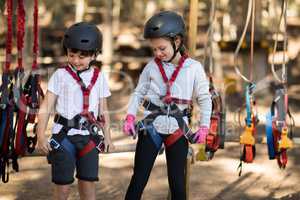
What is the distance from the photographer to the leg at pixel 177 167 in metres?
3.50

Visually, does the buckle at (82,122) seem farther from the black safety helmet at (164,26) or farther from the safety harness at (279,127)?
the safety harness at (279,127)

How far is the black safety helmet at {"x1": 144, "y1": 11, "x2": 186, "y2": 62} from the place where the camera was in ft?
11.2

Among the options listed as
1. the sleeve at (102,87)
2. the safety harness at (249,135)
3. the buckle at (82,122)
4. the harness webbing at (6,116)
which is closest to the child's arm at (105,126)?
the sleeve at (102,87)

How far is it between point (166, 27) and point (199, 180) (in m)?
1.98

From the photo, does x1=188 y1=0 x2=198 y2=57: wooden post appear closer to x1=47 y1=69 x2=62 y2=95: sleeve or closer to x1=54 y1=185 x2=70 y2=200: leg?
x1=47 y1=69 x2=62 y2=95: sleeve

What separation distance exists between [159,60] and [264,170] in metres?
2.35

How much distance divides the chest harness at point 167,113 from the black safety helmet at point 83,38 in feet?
1.29

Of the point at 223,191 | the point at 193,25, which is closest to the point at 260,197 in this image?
the point at 223,191

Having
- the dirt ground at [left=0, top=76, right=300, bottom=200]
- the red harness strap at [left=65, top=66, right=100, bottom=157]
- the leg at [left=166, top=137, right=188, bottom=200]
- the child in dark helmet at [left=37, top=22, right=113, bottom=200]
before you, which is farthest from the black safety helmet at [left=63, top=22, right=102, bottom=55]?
the dirt ground at [left=0, top=76, right=300, bottom=200]

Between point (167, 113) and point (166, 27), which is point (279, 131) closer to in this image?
point (167, 113)

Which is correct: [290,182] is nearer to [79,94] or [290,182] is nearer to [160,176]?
[160,176]

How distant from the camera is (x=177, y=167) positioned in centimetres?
350

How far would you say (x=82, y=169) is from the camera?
3.37 metres

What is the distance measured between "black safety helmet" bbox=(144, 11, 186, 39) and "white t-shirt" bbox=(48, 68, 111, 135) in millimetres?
433
